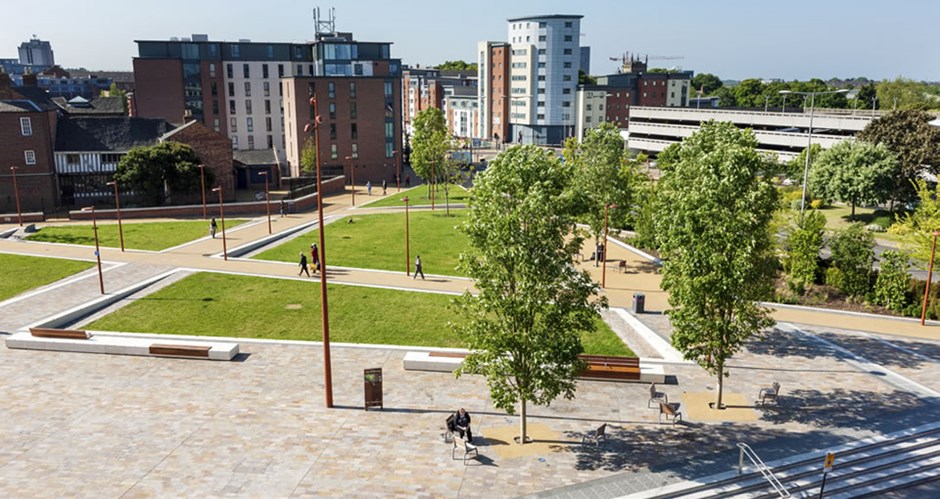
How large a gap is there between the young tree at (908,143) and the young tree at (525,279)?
169ft

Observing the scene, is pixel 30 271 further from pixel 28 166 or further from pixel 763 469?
pixel 763 469

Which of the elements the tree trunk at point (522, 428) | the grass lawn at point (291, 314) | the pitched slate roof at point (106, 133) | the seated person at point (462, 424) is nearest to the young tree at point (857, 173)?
the grass lawn at point (291, 314)

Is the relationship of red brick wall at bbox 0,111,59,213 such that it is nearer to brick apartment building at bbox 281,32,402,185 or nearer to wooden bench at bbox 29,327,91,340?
brick apartment building at bbox 281,32,402,185

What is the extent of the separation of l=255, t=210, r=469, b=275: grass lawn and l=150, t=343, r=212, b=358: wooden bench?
16.6 metres

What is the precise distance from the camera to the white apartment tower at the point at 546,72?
5251 inches

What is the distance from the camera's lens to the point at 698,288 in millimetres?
21875

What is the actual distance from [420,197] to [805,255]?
46.3m

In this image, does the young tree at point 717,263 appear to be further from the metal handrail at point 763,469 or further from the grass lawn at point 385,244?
the grass lawn at point 385,244

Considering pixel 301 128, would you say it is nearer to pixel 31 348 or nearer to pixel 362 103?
pixel 362 103

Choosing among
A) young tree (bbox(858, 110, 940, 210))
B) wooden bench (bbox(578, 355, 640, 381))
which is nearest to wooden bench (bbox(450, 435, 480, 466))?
wooden bench (bbox(578, 355, 640, 381))

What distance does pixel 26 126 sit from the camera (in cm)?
6166

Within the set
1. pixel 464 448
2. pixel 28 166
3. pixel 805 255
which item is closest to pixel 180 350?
pixel 464 448

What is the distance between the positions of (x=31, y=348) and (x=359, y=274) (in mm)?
17649

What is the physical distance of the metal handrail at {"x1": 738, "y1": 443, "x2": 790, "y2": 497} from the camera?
19.1 meters
